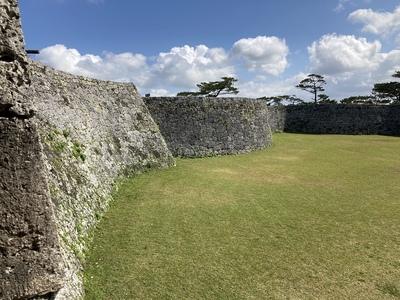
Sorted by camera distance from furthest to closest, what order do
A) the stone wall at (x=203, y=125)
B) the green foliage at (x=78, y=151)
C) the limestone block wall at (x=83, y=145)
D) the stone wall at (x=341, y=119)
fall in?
1. the stone wall at (x=341, y=119)
2. the stone wall at (x=203, y=125)
3. the green foliage at (x=78, y=151)
4. the limestone block wall at (x=83, y=145)

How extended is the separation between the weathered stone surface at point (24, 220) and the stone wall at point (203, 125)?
16571mm

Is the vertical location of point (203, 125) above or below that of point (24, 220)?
above

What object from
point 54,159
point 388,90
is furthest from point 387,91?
point 54,159

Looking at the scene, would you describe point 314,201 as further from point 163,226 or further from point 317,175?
point 163,226

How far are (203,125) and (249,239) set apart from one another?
14.0m

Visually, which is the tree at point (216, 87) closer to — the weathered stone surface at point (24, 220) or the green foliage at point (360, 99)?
the green foliage at point (360, 99)

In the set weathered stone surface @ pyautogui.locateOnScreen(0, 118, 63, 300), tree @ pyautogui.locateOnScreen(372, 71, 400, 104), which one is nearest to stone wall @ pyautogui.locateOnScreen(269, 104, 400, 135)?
tree @ pyautogui.locateOnScreen(372, 71, 400, 104)

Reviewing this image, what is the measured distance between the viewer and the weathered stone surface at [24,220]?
3.55 metres

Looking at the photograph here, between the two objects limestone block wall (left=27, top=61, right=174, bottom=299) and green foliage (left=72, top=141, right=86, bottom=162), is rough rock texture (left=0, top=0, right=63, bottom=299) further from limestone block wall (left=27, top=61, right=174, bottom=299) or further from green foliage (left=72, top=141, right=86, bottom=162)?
green foliage (left=72, top=141, right=86, bottom=162)

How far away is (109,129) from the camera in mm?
14094

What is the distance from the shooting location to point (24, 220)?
3666 mm

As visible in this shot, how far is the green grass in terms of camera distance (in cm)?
608

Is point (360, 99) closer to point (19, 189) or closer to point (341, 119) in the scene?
point (341, 119)

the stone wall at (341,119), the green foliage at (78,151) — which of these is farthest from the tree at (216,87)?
the green foliage at (78,151)
